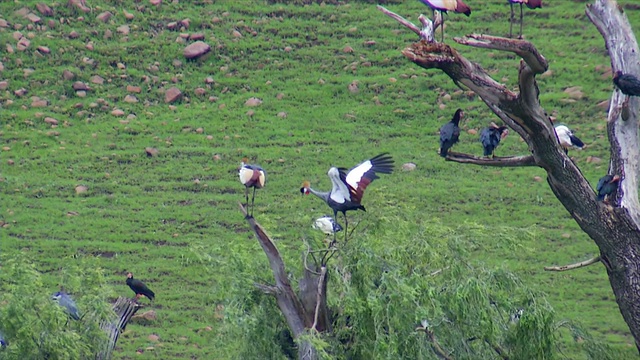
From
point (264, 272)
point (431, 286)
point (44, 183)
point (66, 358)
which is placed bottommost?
point (44, 183)

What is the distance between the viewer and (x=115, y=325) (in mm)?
15055

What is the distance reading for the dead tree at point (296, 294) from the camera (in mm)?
13102

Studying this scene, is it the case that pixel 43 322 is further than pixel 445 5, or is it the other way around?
pixel 43 322

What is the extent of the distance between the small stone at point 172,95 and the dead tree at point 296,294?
13.8 meters

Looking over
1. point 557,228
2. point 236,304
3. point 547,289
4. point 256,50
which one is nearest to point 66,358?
point 236,304

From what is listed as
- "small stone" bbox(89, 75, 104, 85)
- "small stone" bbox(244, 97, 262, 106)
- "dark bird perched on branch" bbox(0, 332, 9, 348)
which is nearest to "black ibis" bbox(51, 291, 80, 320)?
"dark bird perched on branch" bbox(0, 332, 9, 348)

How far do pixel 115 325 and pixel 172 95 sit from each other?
12.3 meters

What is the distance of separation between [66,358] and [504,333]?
5196 mm

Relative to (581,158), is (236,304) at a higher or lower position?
higher

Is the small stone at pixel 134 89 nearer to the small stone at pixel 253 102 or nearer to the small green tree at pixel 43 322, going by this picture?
the small stone at pixel 253 102

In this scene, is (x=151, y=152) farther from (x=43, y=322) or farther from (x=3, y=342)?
(x=43, y=322)

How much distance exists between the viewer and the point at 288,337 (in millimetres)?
Answer: 13641

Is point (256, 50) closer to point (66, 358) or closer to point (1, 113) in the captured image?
point (1, 113)

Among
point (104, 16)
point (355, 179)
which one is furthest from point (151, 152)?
point (355, 179)
